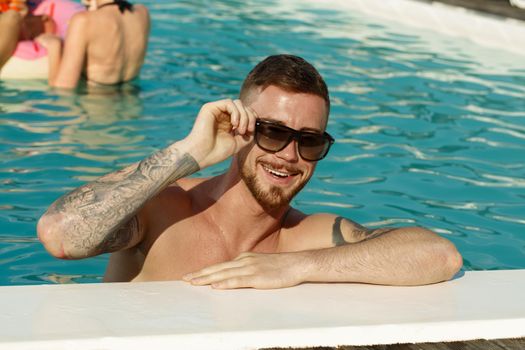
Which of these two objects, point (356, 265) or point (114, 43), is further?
point (114, 43)

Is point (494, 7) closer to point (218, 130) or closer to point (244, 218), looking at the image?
point (244, 218)

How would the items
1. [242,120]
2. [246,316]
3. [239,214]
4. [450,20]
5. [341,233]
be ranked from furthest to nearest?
[450,20]
[341,233]
[239,214]
[242,120]
[246,316]

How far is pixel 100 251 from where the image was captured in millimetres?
2924

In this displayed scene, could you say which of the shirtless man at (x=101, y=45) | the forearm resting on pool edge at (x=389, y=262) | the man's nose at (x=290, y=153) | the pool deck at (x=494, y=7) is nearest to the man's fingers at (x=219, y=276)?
the forearm resting on pool edge at (x=389, y=262)

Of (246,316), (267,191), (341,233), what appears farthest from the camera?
(341,233)

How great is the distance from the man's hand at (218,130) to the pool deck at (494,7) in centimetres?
916

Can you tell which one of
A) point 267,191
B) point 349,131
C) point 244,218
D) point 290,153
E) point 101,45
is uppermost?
point 290,153

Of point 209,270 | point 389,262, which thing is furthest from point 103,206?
point 389,262

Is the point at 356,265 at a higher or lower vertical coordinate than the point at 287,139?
lower

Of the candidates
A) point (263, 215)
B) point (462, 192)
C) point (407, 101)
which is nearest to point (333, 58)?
point (407, 101)

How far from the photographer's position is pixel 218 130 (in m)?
3.02

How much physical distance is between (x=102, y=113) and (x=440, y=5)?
21.8 feet

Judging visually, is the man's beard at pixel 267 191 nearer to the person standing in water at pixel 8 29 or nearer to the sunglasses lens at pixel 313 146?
the sunglasses lens at pixel 313 146

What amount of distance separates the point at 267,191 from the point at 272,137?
21 centimetres
